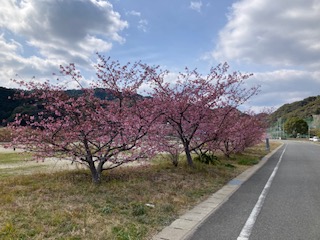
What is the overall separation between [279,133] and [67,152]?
118739 mm

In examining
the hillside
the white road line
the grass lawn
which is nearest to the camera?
the grass lawn

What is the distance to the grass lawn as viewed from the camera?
14.5 ft

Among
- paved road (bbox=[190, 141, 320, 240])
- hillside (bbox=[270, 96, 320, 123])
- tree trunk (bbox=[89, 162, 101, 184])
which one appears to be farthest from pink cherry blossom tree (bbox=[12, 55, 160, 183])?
hillside (bbox=[270, 96, 320, 123])

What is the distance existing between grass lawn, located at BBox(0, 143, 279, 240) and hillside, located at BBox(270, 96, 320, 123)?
404ft

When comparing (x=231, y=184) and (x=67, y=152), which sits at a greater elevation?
(x=67, y=152)

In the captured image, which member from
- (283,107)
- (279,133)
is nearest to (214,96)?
(279,133)

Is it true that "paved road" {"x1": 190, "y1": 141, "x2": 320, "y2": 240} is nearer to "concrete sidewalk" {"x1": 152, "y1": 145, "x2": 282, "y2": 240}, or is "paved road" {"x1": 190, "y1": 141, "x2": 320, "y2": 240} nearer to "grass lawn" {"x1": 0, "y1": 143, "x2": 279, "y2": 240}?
"concrete sidewalk" {"x1": 152, "y1": 145, "x2": 282, "y2": 240}

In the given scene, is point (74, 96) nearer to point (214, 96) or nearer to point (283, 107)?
point (214, 96)

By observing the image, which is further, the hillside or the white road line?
the hillside

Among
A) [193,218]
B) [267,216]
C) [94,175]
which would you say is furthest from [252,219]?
[94,175]

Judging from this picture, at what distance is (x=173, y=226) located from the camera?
504 centimetres

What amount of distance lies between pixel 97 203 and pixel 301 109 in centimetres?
15266

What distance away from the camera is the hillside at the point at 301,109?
420ft

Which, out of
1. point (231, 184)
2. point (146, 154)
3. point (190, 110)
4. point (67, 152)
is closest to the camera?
point (67, 152)
